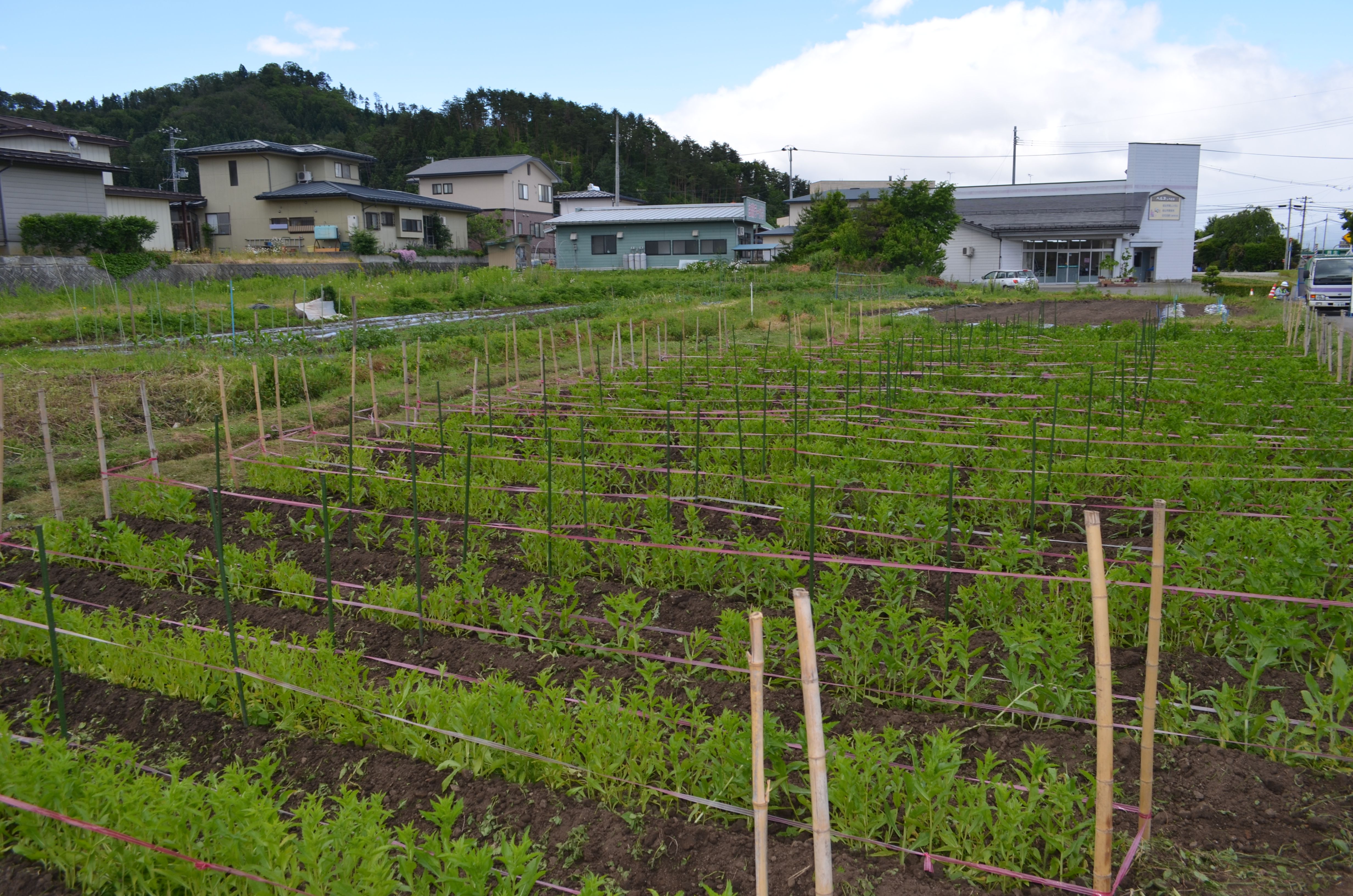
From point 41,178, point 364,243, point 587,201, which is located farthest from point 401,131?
point 41,178

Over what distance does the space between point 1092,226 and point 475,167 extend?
27257 mm

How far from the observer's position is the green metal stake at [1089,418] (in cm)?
585

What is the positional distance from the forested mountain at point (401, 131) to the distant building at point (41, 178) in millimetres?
19094

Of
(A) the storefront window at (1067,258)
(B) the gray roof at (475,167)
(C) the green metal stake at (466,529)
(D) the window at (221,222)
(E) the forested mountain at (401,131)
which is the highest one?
(E) the forested mountain at (401,131)

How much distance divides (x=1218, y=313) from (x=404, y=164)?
43090 mm

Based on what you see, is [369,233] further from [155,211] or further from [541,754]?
[541,754]

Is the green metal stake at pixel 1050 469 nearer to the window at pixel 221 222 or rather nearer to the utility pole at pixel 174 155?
the window at pixel 221 222

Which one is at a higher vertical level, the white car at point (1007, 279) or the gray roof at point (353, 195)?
the gray roof at point (353, 195)

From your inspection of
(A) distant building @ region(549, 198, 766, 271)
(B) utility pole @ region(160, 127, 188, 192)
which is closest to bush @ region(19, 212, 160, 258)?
(B) utility pole @ region(160, 127, 188, 192)

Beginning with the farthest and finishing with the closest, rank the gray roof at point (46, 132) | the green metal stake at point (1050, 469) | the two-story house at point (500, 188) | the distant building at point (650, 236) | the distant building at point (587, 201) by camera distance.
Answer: the distant building at point (587, 201)
the two-story house at point (500, 188)
the distant building at point (650, 236)
the gray roof at point (46, 132)
the green metal stake at point (1050, 469)

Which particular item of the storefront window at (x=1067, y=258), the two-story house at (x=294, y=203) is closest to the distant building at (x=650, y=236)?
the two-story house at (x=294, y=203)

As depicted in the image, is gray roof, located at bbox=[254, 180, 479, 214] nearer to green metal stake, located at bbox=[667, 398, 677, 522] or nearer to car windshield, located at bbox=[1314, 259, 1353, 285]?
green metal stake, located at bbox=[667, 398, 677, 522]

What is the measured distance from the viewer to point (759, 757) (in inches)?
82.2

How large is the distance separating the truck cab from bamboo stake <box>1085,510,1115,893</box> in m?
22.2
